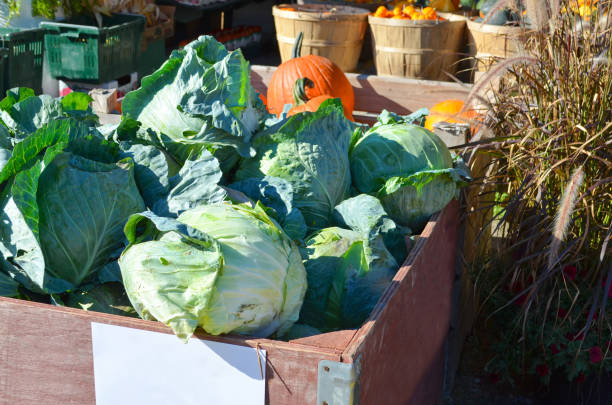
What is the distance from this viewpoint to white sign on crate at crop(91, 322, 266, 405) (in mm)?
1224

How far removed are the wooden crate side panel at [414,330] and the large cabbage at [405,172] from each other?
0.08 metres

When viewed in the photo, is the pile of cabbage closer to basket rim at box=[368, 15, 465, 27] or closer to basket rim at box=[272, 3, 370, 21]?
basket rim at box=[368, 15, 465, 27]

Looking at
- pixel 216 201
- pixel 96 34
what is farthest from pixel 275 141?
pixel 96 34

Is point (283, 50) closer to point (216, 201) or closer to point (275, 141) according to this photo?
point (275, 141)

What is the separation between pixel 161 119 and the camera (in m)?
1.81

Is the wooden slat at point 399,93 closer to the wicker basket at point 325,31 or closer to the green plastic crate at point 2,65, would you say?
the wicker basket at point 325,31

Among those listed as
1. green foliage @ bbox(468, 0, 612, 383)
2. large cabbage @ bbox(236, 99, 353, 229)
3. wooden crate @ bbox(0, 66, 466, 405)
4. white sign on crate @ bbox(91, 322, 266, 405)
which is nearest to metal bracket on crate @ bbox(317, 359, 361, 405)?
wooden crate @ bbox(0, 66, 466, 405)

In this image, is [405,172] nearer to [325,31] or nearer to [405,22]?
[405,22]

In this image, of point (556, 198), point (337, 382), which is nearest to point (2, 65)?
point (556, 198)

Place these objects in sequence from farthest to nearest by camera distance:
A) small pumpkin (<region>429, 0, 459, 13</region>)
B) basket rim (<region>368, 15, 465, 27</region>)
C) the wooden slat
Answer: small pumpkin (<region>429, 0, 459, 13</region>)
basket rim (<region>368, 15, 465, 27</region>)
the wooden slat

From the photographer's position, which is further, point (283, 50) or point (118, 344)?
point (283, 50)

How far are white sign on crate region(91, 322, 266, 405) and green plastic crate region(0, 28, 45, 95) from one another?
381cm

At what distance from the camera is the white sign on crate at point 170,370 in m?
1.22

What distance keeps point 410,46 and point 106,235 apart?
4771mm
